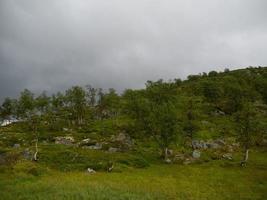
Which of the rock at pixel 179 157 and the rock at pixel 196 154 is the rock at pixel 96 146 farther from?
the rock at pixel 196 154

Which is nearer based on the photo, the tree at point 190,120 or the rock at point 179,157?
the rock at point 179,157

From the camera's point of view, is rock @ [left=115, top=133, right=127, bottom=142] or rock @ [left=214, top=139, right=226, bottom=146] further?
rock @ [left=115, top=133, right=127, bottom=142]

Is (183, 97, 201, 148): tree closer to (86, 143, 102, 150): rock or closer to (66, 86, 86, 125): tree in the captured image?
(86, 143, 102, 150): rock

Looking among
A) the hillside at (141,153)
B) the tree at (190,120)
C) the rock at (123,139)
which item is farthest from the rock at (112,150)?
the tree at (190,120)

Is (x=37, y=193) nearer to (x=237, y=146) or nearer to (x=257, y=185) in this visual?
(x=257, y=185)

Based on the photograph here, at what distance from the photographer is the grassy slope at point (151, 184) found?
1586 inches

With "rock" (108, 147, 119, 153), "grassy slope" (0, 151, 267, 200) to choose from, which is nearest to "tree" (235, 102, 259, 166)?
"grassy slope" (0, 151, 267, 200)

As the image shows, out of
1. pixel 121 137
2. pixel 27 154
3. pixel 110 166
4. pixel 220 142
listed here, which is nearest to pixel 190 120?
pixel 220 142

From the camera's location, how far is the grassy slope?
40.3m

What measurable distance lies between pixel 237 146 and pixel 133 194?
62591 millimetres

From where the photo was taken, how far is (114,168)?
2566 inches

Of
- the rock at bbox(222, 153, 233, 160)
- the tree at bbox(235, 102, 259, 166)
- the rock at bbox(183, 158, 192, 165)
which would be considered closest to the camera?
the rock at bbox(183, 158, 192, 165)

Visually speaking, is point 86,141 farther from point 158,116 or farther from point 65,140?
point 158,116

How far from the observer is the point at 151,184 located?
164ft
